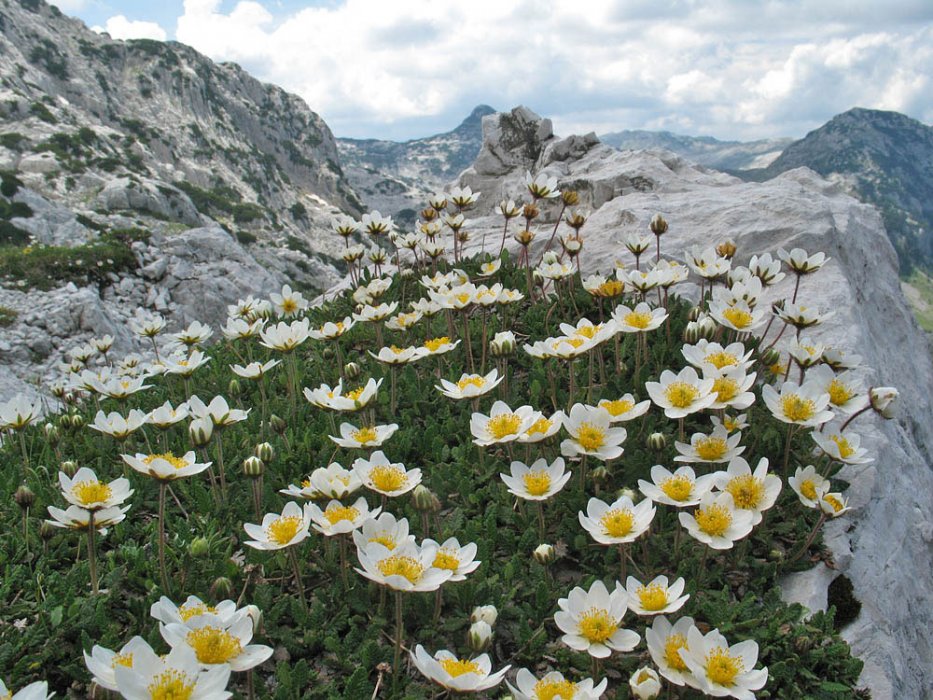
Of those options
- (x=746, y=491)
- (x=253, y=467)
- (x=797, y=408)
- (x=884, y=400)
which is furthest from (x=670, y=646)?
(x=253, y=467)

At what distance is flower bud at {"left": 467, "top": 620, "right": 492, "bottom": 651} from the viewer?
2.45 m

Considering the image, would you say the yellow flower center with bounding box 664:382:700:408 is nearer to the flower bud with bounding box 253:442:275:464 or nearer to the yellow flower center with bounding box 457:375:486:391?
the yellow flower center with bounding box 457:375:486:391

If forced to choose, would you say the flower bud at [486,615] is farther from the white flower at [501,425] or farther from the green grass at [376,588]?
the white flower at [501,425]

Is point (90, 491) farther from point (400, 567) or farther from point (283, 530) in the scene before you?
point (400, 567)

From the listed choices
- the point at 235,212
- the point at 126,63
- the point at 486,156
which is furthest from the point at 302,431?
the point at 126,63

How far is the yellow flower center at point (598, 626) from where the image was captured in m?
2.39

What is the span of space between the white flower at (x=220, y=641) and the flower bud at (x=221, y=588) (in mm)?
535

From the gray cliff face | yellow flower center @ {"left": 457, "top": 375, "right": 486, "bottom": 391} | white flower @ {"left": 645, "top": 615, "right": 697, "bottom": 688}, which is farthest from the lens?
yellow flower center @ {"left": 457, "top": 375, "right": 486, "bottom": 391}

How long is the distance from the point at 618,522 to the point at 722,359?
51.6 inches

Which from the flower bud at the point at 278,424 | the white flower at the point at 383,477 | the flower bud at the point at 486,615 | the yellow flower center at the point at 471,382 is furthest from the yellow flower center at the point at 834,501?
the flower bud at the point at 278,424

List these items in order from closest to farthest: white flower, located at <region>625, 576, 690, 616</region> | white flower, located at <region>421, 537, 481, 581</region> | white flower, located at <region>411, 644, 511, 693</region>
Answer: white flower, located at <region>411, 644, 511, 693</region>, white flower, located at <region>625, 576, 690, 616</region>, white flower, located at <region>421, 537, 481, 581</region>

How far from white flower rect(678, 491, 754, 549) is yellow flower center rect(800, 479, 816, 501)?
0.54m

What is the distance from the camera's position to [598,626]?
241 centimetres

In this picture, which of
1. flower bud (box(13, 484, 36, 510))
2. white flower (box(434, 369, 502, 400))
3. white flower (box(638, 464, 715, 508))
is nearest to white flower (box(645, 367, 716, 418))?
white flower (box(638, 464, 715, 508))
